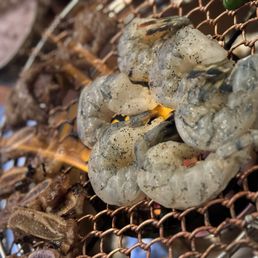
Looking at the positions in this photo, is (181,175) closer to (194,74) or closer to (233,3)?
(194,74)

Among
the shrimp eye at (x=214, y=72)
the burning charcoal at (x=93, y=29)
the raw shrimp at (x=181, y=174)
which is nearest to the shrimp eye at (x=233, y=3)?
the shrimp eye at (x=214, y=72)

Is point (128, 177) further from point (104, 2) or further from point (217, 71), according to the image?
point (104, 2)

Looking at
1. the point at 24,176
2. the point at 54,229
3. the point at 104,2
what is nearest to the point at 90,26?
the point at 104,2

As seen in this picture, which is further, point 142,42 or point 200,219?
point 142,42

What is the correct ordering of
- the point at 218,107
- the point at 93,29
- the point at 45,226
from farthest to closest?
the point at 93,29 < the point at 45,226 < the point at 218,107

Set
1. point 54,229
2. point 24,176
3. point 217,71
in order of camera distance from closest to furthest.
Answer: point 217,71, point 54,229, point 24,176

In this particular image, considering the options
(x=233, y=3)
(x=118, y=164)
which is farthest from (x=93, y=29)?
(x=118, y=164)
